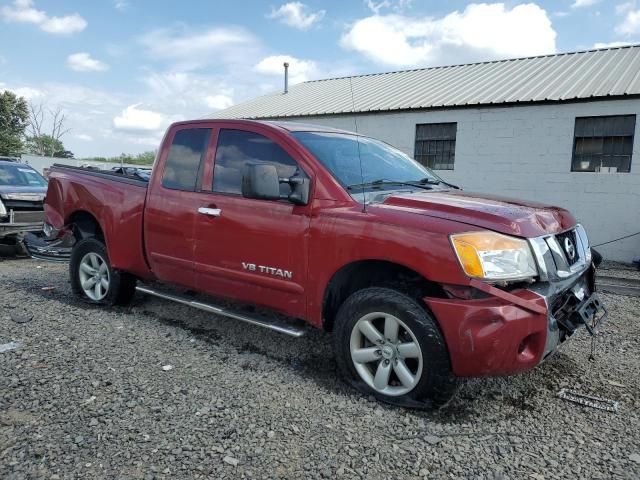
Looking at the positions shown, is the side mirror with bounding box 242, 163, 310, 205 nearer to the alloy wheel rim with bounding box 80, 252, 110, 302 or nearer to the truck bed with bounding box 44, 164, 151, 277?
the truck bed with bounding box 44, 164, 151, 277

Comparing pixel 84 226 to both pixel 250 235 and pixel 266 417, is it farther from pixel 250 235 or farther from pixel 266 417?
pixel 266 417

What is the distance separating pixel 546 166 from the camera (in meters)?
10.4

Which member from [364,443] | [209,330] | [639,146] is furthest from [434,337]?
[639,146]

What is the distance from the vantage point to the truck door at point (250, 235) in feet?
11.2

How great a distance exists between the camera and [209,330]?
4.41 metres

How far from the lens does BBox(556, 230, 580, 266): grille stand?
309 centimetres

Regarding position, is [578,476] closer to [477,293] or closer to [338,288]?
[477,293]

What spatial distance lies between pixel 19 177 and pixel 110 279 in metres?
5.94

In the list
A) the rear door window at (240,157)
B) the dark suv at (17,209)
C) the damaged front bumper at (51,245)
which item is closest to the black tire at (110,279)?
the damaged front bumper at (51,245)

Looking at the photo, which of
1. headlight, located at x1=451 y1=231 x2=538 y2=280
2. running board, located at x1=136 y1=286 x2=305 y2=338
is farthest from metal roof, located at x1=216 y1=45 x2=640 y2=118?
running board, located at x1=136 y1=286 x2=305 y2=338

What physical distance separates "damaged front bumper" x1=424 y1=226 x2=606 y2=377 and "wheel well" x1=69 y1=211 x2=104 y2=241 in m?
3.70

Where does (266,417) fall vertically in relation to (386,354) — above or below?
below

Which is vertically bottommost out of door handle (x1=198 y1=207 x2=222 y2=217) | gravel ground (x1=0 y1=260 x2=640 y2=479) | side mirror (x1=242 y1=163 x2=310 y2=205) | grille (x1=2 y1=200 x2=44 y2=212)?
gravel ground (x1=0 y1=260 x2=640 y2=479)

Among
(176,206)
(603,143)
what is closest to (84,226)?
(176,206)
